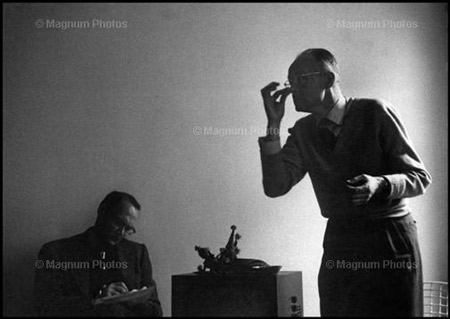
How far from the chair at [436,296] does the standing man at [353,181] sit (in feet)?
0.93

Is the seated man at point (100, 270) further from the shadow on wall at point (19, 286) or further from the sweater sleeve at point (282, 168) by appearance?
the sweater sleeve at point (282, 168)

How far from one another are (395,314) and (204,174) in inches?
43.8

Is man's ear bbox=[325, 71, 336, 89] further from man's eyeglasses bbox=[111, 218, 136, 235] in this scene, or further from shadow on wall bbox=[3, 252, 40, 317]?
shadow on wall bbox=[3, 252, 40, 317]

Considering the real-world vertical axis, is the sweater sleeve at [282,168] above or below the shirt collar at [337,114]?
below

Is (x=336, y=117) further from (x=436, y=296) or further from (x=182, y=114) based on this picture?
(x=436, y=296)

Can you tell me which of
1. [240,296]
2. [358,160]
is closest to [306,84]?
[358,160]

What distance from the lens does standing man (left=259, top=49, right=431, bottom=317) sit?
111 inches

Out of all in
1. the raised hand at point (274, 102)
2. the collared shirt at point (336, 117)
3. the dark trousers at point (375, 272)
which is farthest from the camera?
the raised hand at point (274, 102)

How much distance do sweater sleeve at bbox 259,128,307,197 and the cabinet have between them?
1.35 ft

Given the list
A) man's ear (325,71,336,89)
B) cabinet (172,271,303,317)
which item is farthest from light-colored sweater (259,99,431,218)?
cabinet (172,271,303,317)

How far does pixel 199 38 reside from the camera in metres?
3.20

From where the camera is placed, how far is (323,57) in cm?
305

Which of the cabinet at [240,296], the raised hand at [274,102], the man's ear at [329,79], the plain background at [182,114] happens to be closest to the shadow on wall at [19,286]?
the plain background at [182,114]

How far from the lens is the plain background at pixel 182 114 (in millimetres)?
3061
